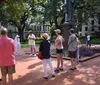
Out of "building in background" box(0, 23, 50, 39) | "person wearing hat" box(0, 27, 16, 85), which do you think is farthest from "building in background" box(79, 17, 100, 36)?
"person wearing hat" box(0, 27, 16, 85)

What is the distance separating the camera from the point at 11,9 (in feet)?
45.0

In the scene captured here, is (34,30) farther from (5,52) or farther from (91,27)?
(5,52)

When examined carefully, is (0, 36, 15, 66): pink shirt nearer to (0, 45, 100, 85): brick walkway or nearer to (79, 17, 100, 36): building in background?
(0, 45, 100, 85): brick walkway

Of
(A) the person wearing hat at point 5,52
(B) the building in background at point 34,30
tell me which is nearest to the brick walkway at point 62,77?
(A) the person wearing hat at point 5,52

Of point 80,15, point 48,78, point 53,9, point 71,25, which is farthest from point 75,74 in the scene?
point 80,15

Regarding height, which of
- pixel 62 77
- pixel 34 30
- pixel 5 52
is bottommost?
pixel 62 77

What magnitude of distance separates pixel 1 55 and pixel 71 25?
10623 mm

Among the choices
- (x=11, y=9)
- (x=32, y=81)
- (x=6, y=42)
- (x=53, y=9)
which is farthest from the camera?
(x=53, y=9)

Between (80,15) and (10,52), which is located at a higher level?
(80,15)

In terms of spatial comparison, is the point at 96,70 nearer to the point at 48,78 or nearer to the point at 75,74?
the point at 75,74

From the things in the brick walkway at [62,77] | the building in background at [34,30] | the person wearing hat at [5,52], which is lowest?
the brick walkway at [62,77]

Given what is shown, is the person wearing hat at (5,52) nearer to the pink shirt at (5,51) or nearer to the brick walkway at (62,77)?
the pink shirt at (5,51)

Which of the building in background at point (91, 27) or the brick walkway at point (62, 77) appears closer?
the brick walkway at point (62, 77)

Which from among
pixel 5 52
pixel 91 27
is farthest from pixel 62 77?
pixel 91 27
